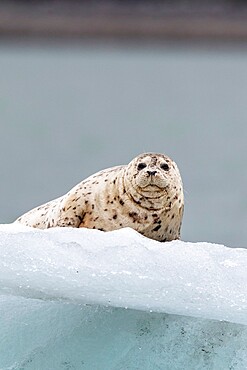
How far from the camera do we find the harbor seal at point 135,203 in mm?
1843

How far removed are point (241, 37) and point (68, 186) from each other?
0.93m

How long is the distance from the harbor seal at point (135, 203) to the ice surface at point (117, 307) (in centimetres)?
68

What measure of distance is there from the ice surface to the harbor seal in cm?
68

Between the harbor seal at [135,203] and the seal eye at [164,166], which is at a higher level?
the seal eye at [164,166]

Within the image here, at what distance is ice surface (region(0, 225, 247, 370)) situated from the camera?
3.55 ft

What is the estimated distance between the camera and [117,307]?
1128 mm

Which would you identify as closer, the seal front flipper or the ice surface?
the ice surface

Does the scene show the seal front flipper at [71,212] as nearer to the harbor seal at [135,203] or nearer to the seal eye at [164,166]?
the harbor seal at [135,203]

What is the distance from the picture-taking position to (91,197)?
1916 mm

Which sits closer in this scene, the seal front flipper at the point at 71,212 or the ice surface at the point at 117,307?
the ice surface at the point at 117,307

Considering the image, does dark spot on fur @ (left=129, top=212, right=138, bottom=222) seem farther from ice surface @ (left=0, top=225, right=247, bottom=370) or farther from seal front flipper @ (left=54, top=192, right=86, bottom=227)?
ice surface @ (left=0, top=225, right=247, bottom=370)

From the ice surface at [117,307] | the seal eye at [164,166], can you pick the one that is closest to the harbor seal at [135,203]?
the seal eye at [164,166]

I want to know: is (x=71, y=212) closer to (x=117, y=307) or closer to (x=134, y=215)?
(x=134, y=215)

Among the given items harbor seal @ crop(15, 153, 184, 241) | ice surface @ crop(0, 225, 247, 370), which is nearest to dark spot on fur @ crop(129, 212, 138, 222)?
harbor seal @ crop(15, 153, 184, 241)
